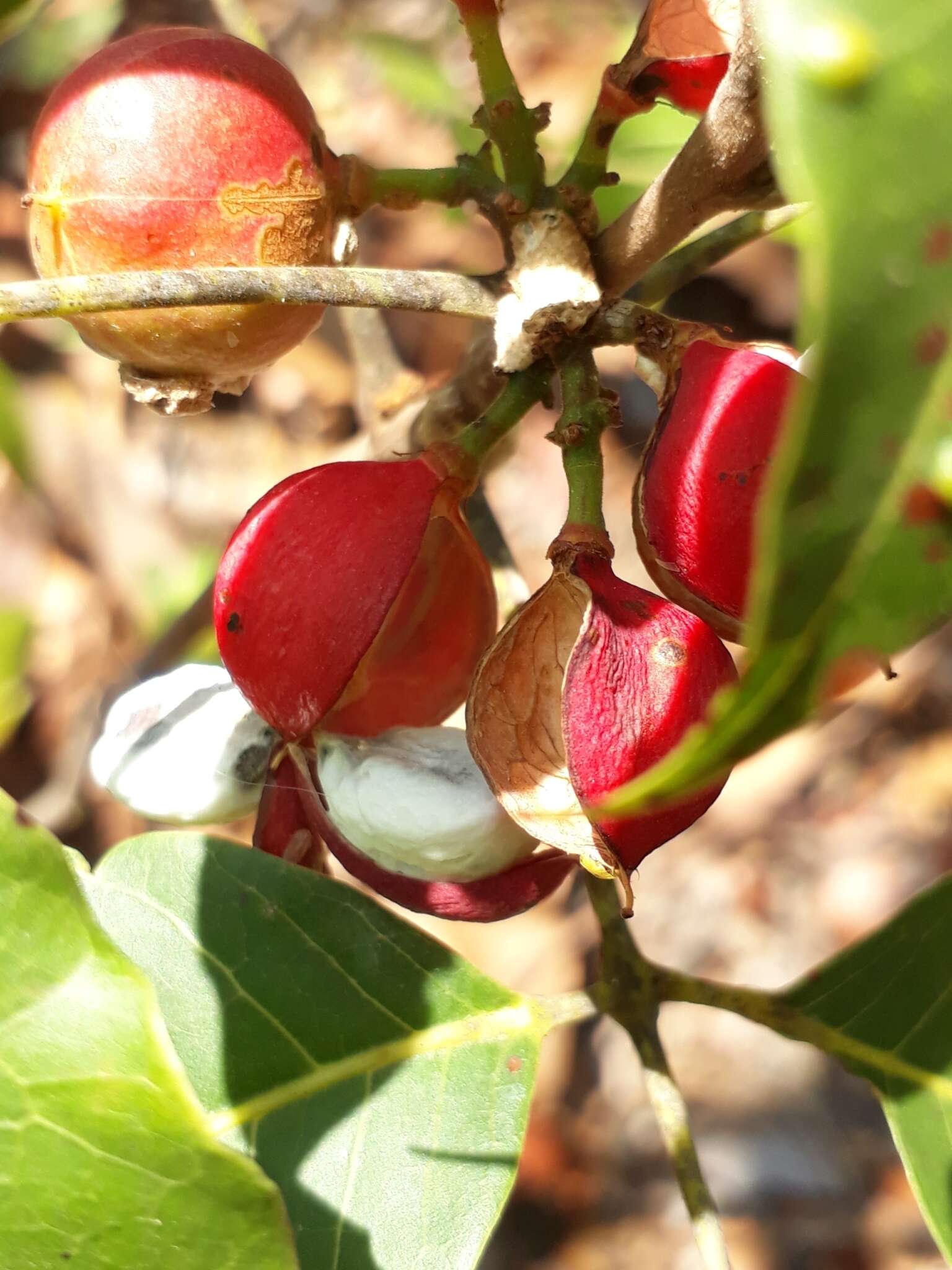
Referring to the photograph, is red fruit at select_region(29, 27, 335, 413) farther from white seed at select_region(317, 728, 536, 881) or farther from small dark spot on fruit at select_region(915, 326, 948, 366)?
small dark spot on fruit at select_region(915, 326, 948, 366)

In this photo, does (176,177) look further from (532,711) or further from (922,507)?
(922,507)

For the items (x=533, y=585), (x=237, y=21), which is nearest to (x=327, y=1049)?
(x=237, y=21)

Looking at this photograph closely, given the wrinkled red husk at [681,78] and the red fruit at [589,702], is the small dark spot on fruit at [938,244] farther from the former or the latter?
the wrinkled red husk at [681,78]

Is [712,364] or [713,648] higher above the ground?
[712,364]

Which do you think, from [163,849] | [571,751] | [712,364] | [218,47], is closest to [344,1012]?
[163,849]

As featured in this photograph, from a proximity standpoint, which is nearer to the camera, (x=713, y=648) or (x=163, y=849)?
(x=713, y=648)

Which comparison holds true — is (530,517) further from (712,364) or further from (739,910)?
(712,364)
